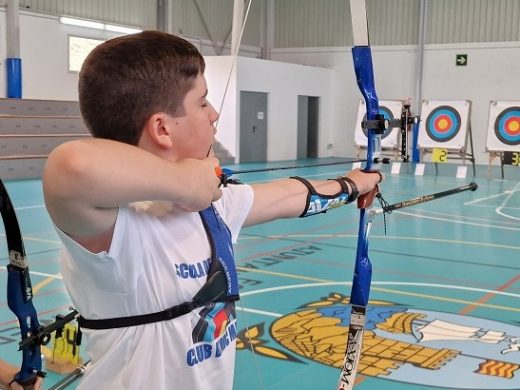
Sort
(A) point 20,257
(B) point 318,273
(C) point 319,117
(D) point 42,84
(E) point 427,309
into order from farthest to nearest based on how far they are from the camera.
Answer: (C) point 319,117, (D) point 42,84, (B) point 318,273, (E) point 427,309, (A) point 20,257

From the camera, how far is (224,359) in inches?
41.1

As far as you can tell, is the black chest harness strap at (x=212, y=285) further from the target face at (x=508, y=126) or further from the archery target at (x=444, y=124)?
the archery target at (x=444, y=124)

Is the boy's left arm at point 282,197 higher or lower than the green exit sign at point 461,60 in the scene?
lower

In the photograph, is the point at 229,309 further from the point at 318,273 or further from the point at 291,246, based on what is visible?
the point at 291,246

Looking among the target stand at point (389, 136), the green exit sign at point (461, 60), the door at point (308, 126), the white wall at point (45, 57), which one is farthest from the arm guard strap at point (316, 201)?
the door at point (308, 126)

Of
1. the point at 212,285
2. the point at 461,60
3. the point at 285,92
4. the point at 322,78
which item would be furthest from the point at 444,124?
the point at 212,285

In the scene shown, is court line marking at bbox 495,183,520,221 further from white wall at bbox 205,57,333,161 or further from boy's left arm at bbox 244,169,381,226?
boy's left arm at bbox 244,169,381,226

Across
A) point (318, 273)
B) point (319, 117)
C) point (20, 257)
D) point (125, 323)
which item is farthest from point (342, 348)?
point (319, 117)

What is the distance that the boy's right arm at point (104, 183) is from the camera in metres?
0.79

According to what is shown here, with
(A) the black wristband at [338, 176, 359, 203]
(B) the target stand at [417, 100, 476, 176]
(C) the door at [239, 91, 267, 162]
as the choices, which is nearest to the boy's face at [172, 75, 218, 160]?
(A) the black wristband at [338, 176, 359, 203]

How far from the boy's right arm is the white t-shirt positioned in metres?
0.06

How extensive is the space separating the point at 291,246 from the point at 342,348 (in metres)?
2.36

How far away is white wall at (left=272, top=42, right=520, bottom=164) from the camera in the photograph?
1347 cm

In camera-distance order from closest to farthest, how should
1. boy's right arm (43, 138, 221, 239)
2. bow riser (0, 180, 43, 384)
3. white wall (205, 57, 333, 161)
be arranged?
1. boy's right arm (43, 138, 221, 239)
2. bow riser (0, 180, 43, 384)
3. white wall (205, 57, 333, 161)
